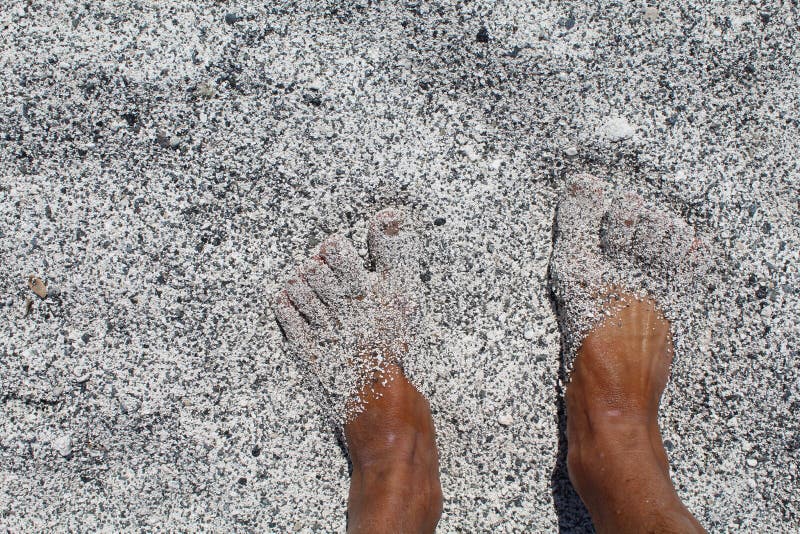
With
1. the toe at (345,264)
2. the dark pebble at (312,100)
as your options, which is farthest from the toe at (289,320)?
the dark pebble at (312,100)

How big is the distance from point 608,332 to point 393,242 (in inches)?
25.0

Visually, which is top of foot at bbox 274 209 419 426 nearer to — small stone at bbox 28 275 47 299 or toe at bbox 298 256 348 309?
toe at bbox 298 256 348 309

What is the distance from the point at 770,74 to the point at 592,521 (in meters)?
1.31

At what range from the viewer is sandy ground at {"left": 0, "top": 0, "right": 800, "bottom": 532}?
5.06 feet

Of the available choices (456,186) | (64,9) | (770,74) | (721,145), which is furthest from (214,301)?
(770,74)

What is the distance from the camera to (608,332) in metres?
1.56

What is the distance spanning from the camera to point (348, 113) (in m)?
1.56

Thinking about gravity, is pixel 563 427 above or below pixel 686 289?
below

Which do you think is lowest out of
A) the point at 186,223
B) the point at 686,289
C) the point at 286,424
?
the point at 286,424

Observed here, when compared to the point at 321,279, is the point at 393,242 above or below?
above

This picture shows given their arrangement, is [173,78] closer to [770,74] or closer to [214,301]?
[214,301]

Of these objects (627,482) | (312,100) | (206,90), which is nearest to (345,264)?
(312,100)

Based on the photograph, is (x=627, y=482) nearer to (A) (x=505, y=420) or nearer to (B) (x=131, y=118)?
(A) (x=505, y=420)

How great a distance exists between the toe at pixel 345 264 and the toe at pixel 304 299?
82 mm
